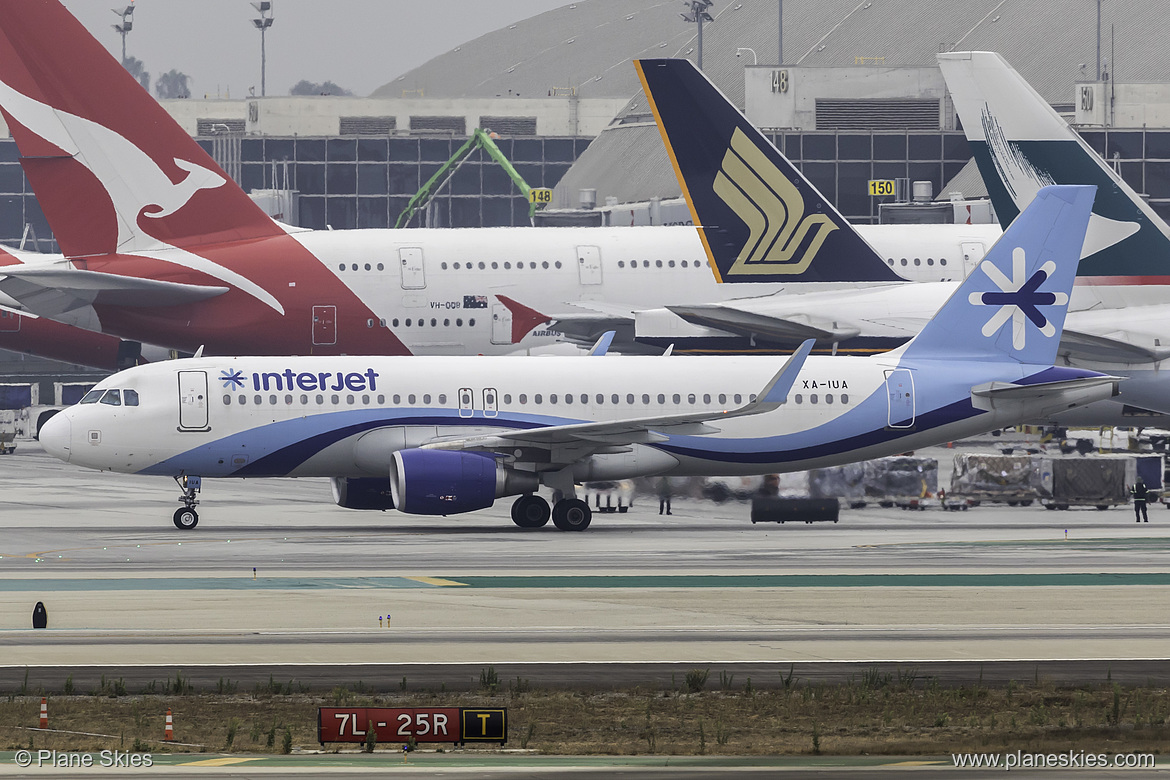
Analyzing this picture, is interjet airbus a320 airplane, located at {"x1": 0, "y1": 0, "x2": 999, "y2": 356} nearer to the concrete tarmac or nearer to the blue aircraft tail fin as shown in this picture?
the blue aircraft tail fin

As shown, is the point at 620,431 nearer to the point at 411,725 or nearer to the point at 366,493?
the point at 366,493

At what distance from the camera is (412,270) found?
53594mm

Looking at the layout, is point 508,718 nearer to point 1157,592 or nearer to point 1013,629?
point 1013,629

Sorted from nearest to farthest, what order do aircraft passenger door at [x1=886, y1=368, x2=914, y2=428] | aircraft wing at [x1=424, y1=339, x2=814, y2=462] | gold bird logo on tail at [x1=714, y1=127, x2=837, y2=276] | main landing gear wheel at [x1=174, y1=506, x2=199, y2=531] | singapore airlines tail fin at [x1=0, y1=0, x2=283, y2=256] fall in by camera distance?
aircraft wing at [x1=424, y1=339, x2=814, y2=462] → main landing gear wheel at [x1=174, y1=506, x2=199, y2=531] → aircraft passenger door at [x1=886, y1=368, x2=914, y2=428] → gold bird logo on tail at [x1=714, y1=127, x2=837, y2=276] → singapore airlines tail fin at [x1=0, y1=0, x2=283, y2=256]

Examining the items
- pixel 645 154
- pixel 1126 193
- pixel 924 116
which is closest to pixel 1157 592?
pixel 1126 193

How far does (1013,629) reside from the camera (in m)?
24.8

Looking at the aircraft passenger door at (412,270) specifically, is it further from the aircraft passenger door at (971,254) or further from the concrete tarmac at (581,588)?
the aircraft passenger door at (971,254)

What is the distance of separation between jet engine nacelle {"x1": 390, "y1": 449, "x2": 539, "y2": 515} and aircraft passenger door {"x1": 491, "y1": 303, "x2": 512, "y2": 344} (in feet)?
49.1

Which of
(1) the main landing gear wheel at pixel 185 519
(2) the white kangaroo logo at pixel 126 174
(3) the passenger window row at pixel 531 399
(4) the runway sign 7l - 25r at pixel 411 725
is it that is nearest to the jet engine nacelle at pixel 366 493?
(3) the passenger window row at pixel 531 399

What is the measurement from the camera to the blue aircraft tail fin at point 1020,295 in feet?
141

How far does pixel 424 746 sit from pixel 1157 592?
15854 millimetres

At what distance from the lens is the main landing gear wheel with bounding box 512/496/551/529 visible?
40.6m

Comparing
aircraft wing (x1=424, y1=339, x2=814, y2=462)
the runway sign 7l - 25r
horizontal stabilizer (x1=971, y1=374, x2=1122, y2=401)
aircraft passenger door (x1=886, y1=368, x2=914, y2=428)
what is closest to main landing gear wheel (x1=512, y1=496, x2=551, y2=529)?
aircraft wing (x1=424, y1=339, x2=814, y2=462)

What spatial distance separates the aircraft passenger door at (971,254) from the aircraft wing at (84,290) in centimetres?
2303
